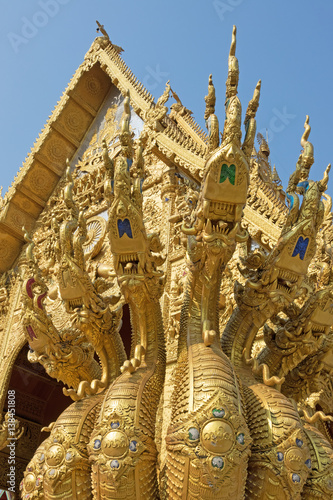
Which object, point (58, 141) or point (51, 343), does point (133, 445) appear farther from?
point (58, 141)

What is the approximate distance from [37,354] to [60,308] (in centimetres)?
234

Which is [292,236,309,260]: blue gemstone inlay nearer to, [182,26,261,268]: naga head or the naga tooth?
[182,26,261,268]: naga head

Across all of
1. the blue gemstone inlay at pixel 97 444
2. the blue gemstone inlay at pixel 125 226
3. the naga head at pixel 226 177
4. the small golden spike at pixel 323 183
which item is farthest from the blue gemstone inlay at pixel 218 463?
the small golden spike at pixel 323 183

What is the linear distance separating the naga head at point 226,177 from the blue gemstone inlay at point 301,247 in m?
0.28

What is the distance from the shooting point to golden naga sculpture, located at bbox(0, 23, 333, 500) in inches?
98.6

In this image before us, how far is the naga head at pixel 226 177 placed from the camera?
2730 mm

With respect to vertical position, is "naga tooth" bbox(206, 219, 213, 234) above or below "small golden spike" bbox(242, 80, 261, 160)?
below

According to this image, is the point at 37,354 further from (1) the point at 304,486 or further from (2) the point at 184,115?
(2) the point at 184,115

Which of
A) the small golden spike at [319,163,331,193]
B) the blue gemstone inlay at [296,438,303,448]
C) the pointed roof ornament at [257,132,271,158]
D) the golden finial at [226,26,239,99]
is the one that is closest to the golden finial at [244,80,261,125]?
the golden finial at [226,26,239,99]

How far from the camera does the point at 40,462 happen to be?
2.94 metres

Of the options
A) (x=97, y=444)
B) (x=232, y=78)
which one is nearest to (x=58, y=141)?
(x=232, y=78)

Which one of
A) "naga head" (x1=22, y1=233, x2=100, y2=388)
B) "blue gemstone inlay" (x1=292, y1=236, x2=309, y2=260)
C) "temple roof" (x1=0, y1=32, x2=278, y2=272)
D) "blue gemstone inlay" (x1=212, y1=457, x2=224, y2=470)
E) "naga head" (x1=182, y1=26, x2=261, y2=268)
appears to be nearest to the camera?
"blue gemstone inlay" (x1=212, y1=457, x2=224, y2=470)

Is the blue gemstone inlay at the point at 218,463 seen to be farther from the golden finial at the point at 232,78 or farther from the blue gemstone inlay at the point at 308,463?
the golden finial at the point at 232,78

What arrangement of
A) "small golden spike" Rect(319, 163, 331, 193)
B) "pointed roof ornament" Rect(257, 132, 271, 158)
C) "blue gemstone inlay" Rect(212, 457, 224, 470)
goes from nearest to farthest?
1. "blue gemstone inlay" Rect(212, 457, 224, 470)
2. "small golden spike" Rect(319, 163, 331, 193)
3. "pointed roof ornament" Rect(257, 132, 271, 158)
